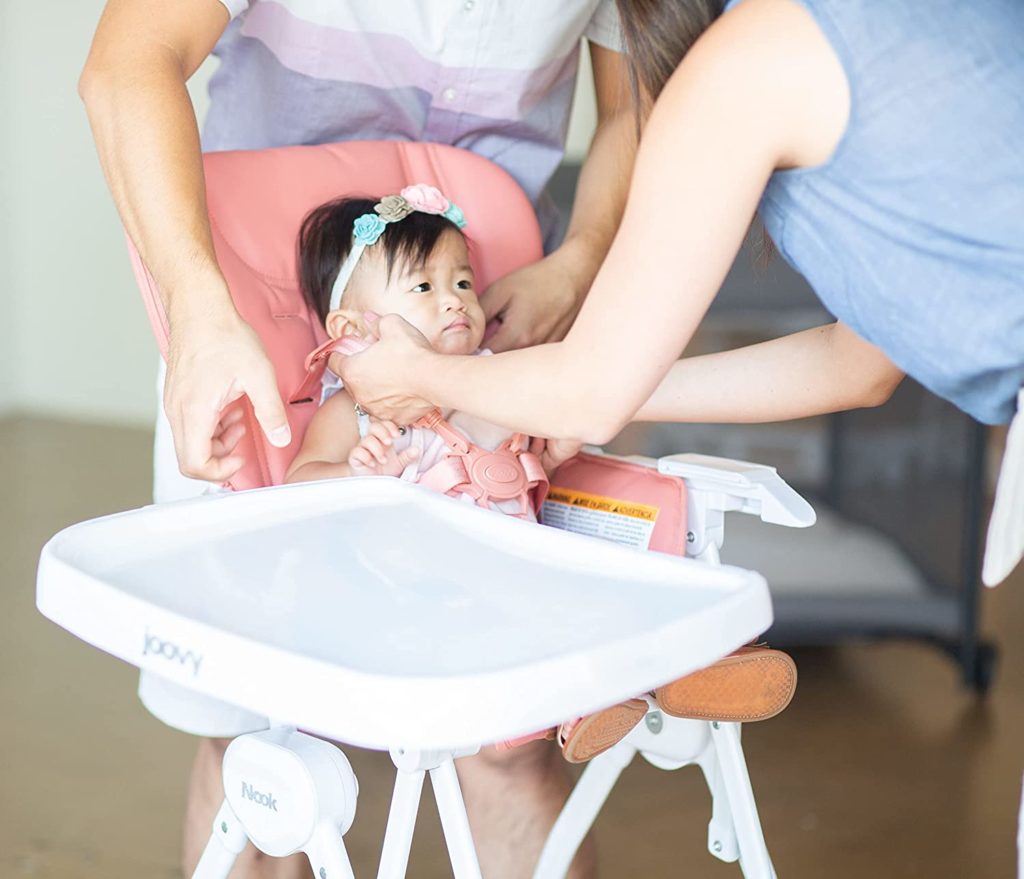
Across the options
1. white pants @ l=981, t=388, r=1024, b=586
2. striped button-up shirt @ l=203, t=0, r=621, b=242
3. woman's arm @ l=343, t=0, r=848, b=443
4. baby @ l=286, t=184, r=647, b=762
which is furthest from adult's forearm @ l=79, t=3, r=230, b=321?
white pants @ l=981, t=388, r=1024, b=586

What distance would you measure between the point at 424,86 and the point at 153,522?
653mm

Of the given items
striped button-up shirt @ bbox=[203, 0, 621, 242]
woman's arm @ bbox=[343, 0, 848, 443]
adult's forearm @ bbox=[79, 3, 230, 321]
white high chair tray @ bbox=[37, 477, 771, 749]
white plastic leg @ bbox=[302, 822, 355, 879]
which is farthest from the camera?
striped button-up shirt @ bbox=[203, 0, 621, 242]

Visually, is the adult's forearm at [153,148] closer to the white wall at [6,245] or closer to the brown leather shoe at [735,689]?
the brown leather shoe at [735,689]

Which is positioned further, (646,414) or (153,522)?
(646,414)

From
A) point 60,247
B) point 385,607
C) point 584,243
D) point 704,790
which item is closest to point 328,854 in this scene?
point 385,607

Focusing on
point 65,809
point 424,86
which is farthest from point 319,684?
point 65,809

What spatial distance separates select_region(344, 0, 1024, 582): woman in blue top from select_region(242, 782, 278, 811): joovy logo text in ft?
1.05

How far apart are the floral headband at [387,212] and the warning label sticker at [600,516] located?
1.03ft

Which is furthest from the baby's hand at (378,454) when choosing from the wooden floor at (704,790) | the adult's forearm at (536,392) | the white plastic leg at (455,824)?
the wooden floor at (704,790)

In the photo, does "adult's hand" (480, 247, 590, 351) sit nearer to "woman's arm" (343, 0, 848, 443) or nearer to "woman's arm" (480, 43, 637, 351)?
"woman's arm" (480, 43, 637, 351)

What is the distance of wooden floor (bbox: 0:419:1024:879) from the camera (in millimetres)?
1823

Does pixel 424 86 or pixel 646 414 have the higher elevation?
pixel 424 86

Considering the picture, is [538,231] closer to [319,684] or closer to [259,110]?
[259,110]

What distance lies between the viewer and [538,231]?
4.78 ft
